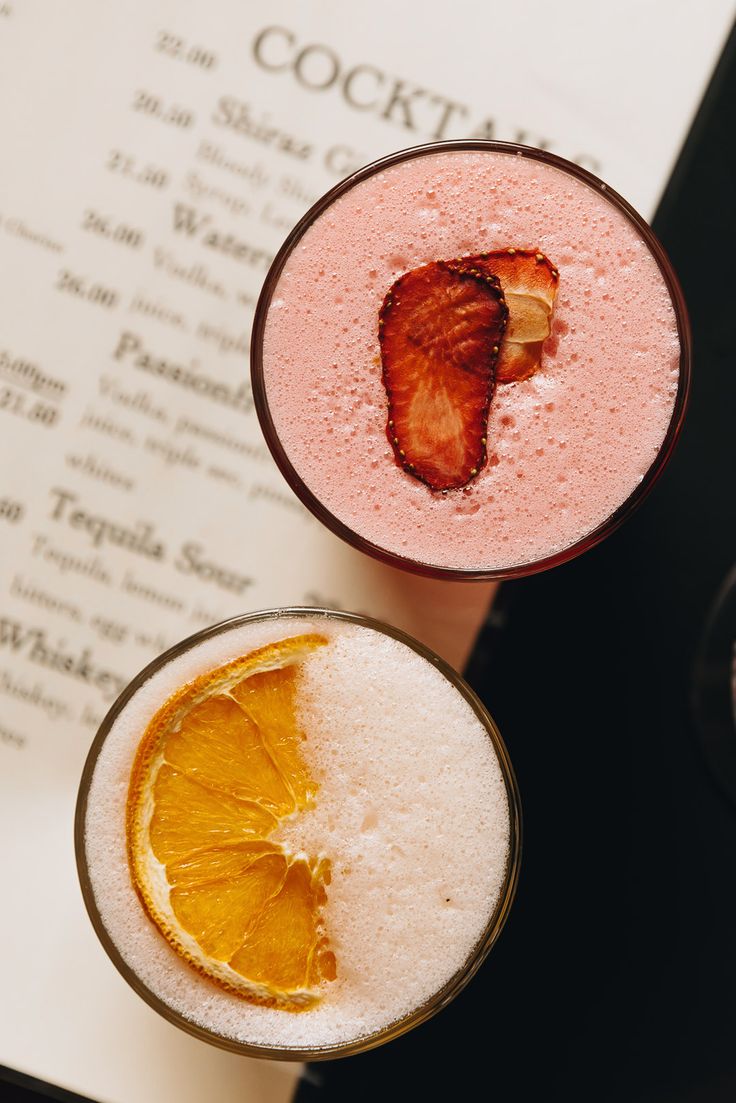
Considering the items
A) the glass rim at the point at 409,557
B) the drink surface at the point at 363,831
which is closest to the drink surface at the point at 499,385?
the glass rim at the point at 409,557

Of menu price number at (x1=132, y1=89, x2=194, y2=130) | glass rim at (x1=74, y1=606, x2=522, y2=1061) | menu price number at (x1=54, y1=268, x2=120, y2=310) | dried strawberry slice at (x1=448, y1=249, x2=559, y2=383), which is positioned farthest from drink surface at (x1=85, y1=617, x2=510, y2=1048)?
menu price number at (x1=132, y1=89, x2=194, y2=130)

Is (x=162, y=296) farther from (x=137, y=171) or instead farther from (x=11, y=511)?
(x=11, y=511)

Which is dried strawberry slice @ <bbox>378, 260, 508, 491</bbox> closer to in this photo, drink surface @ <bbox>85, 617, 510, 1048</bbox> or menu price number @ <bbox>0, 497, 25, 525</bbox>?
drink surface @ <bbox>85, 617, 510, 1048</bbox>

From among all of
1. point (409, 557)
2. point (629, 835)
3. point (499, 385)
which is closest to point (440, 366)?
point (499, 385)

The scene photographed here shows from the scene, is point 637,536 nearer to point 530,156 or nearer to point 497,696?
point 497,696

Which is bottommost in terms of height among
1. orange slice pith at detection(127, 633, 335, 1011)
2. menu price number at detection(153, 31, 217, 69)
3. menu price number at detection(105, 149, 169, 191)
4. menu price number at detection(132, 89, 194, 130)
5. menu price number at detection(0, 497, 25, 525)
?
orange slice pith at detection(127, 633, 335, 1011)

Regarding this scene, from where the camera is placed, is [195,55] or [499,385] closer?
[499,385]
